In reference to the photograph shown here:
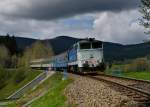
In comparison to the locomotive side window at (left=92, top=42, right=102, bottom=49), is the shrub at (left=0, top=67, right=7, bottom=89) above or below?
below

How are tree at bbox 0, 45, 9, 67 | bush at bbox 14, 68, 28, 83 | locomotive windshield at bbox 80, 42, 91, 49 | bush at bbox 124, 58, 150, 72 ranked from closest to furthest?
locomotive windshield at bbox 80, 42, 91, 49 < bush at bbox 124, 58, 150, 72 < bush at bbox 14, 68, 28, 83 < tree at bbox 0, 45, 9, 67

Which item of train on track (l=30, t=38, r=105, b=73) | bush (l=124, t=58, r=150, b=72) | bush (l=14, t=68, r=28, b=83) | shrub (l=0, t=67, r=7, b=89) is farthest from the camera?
shrub (l=0, t=67, r=7, b=89)

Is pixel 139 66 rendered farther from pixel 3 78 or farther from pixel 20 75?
pixel 3 78

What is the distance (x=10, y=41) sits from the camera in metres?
199

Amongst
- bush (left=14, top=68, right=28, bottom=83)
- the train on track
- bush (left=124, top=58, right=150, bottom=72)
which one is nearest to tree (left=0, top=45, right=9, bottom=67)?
bush (left=14, top=68, right=28, bottom=83)

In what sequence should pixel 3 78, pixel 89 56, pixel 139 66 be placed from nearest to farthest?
1. pixel 89 56
2. pixel 139 66
3. pixel 3 78

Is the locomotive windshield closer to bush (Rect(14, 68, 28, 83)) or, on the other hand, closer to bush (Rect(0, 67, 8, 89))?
bush (Rect(14, 68, 28, 83))

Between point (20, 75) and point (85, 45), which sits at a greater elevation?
point (85, 45)

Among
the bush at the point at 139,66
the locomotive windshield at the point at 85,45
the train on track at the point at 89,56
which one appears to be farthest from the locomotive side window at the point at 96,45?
Result: the bush at the point at 139,66

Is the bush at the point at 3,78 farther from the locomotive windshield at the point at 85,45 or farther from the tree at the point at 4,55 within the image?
the locomotive windshield at the point at 85,45

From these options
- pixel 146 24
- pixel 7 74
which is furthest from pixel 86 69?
pixel 7 74

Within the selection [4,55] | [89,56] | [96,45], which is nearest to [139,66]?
[96,45]

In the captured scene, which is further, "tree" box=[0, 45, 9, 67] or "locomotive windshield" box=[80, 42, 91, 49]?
"tree" box=[0, 45, 9, 67]

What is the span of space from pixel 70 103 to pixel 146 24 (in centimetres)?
1058
